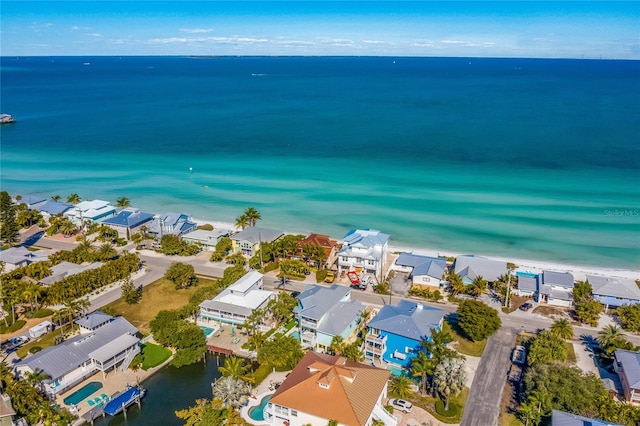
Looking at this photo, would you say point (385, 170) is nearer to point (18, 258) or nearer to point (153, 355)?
point (18, 258)

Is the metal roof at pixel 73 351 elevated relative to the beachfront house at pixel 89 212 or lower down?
lower down

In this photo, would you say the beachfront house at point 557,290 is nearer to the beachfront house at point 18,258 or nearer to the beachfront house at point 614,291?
the beachfront house at point 614,291

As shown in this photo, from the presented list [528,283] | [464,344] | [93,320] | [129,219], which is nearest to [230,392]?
[93,320]

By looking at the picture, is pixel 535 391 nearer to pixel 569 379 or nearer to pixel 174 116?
pixel 569 379

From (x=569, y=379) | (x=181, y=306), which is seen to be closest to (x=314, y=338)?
(x=181, y=306)

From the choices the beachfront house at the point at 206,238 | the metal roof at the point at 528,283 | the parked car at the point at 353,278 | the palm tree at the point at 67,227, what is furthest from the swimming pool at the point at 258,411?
the palm tree at the point at 67,227

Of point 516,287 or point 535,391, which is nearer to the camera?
point 535,391

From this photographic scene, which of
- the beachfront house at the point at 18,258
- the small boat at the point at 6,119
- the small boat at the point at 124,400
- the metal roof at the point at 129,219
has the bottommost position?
the small boat at the point at 124,400
